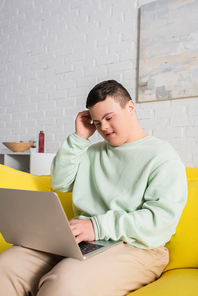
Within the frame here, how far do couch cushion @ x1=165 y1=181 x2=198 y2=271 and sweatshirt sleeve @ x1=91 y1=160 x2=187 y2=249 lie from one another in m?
0.12

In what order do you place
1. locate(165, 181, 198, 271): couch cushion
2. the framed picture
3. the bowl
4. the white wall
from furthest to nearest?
the bowl → the white wall → the framed picture → locate(165, 181, 198, 271): couch cushion

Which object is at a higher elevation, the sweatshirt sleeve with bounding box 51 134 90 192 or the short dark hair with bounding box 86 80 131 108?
the short dark hair with bounding box 86 80 131 108

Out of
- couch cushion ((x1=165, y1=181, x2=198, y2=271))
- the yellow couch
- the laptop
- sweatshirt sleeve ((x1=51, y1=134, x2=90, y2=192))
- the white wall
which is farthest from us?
the white wall

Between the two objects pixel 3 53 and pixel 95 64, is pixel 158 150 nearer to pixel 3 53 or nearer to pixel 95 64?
pixel 95 64

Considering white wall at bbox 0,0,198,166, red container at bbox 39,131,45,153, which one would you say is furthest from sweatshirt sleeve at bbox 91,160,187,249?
red container at bbox 39,131,45,153

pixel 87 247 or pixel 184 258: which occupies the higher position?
pixel 87 247

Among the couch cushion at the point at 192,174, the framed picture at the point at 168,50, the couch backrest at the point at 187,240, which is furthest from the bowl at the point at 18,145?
the couch backrest at the point at 187,240

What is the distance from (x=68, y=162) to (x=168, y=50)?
53.2 inches

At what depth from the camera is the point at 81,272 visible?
78 cm

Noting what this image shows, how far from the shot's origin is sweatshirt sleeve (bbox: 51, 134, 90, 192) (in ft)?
4.09

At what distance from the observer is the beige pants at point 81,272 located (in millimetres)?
760

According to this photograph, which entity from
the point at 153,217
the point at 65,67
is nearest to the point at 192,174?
the point at 153,217

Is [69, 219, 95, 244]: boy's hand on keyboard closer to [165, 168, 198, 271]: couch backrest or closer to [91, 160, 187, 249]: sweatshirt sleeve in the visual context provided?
[91, 160, 187, 249]: sweatshirt sleeve

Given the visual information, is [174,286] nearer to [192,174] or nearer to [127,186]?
[127,186]
